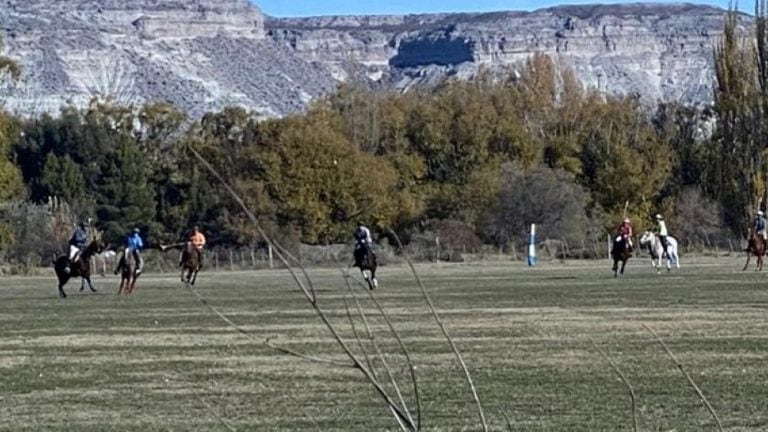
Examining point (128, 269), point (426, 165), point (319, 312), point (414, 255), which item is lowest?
point (128, 269)

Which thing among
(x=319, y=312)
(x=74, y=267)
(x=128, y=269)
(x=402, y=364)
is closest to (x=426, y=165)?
(x=128, y=269)

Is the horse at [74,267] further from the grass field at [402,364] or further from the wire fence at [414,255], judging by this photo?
the wire fence at [414,255]

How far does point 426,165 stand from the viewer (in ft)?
319

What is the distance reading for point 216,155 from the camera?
9231 centimetres

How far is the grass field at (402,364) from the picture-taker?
14.0 metres

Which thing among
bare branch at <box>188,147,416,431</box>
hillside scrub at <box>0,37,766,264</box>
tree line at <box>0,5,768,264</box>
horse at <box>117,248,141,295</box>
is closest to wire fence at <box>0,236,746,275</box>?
tree line at <box>0,5,768,264</box>

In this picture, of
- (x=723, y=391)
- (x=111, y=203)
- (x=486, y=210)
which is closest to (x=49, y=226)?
(x=111, y=203)

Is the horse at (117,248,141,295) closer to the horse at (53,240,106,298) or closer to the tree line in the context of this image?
the horse at (53,240,106,298)

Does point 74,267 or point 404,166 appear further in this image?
point 404,166

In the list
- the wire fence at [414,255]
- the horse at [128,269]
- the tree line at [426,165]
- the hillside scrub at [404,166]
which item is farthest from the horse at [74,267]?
the hillside scrub at [404,166]

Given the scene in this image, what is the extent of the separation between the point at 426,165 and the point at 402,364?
79309mm

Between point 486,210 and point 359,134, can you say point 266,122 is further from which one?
point 486,210

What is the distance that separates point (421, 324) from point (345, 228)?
63.3 metres

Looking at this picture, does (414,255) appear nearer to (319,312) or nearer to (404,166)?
(404,166)
